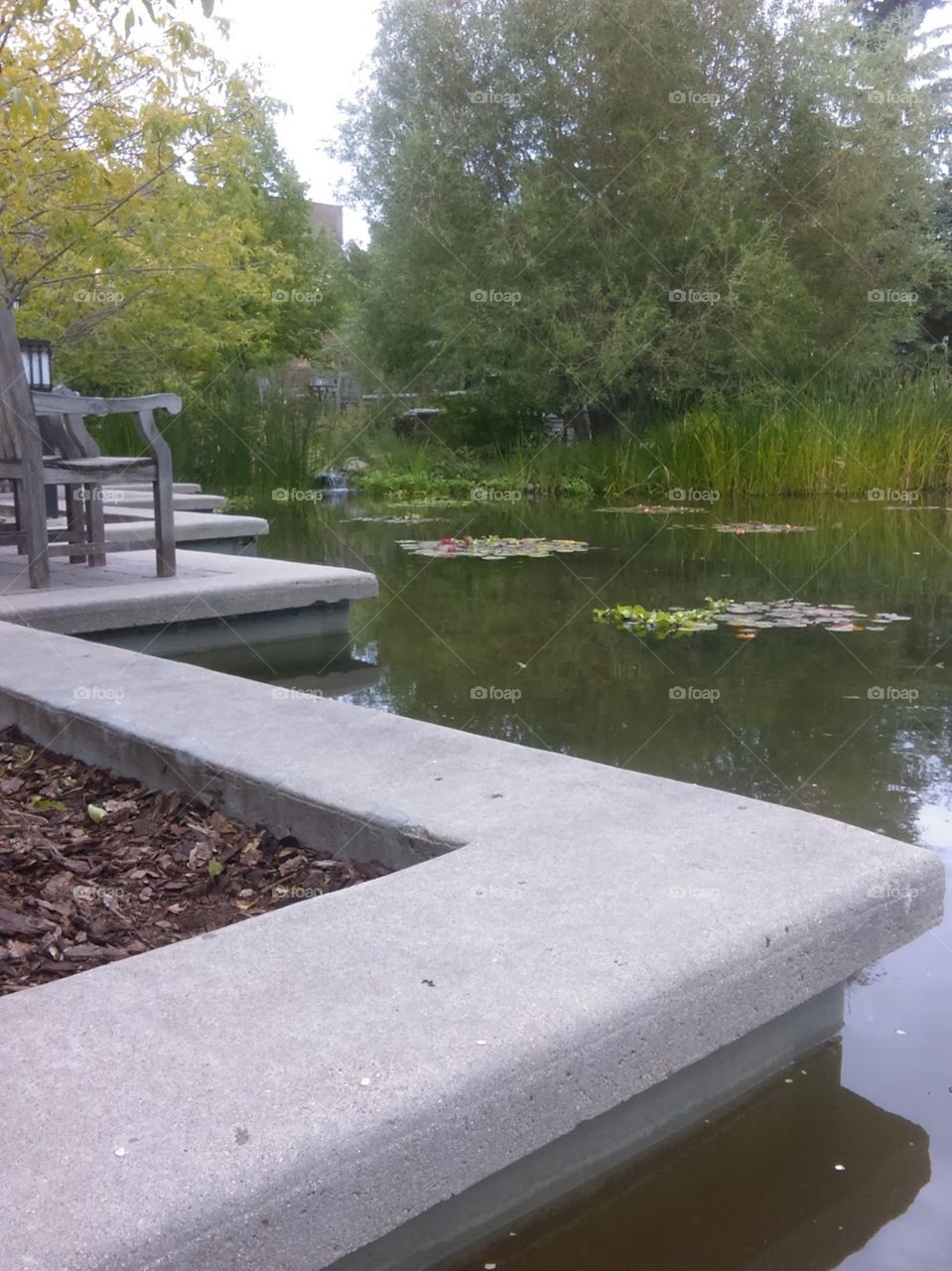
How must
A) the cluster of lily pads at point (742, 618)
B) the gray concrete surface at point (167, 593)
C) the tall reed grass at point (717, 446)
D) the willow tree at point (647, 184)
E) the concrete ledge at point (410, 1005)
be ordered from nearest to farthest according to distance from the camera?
the concrete ledge at point (410, 1005) → the gray concrete surface at point (167, 593) → the cluster of lily pads at point (742, 618) → the tall reed grass at point (717, 446) → the willow tree at point (647, 184)

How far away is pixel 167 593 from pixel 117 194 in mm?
3582

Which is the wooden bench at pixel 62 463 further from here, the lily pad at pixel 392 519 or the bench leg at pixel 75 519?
the lily pad at pixel 392 519

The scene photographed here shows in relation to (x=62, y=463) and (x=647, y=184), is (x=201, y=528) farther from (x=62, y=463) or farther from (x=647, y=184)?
(x=647, y=184)

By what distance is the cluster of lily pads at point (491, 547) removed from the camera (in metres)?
6.78

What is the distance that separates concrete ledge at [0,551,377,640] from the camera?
3.73 metres

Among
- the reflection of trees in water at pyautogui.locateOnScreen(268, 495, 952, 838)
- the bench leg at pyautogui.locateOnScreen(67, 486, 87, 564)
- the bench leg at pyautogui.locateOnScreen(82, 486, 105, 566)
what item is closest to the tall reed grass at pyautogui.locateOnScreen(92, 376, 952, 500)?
the reflection of trees in water at pyautogui.locateOnScreen(268, 495, 952, 838)

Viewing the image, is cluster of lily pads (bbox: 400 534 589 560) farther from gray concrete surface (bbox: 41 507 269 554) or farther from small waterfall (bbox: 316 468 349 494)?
small waterfall (bbox: 316 468 349 494)

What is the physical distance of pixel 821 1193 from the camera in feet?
4.30

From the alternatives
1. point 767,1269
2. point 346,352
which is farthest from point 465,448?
point 767,1269

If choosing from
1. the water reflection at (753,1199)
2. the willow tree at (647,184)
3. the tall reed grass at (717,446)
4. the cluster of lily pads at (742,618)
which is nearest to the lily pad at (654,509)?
the tall reed grass at (717,446)

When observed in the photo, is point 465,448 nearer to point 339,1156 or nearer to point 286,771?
point 286,771

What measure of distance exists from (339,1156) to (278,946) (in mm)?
392

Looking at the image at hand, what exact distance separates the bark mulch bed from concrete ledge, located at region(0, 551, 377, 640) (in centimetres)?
150

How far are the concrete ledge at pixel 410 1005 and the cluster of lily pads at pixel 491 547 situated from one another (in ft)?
15.6
